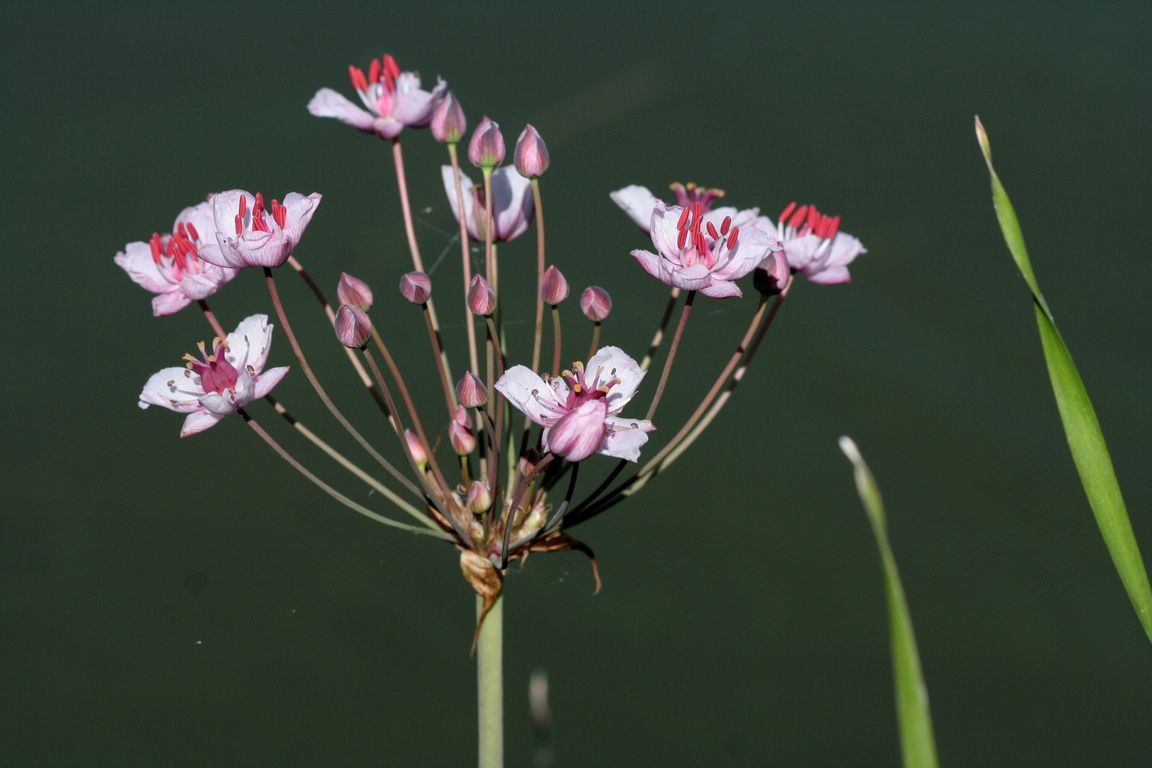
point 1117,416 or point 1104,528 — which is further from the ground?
point 1117,416

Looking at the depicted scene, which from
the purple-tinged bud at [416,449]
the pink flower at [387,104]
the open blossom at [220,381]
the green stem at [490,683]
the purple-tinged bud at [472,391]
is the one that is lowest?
the green stem at [490,683]

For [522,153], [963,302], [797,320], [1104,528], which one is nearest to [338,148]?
[797,320]

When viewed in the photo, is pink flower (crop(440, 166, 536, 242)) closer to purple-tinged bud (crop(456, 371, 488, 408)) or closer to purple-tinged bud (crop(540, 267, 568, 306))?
purple-tinged bud (crop(540, 267, 568, 306))

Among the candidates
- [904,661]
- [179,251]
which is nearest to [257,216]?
[179,251]

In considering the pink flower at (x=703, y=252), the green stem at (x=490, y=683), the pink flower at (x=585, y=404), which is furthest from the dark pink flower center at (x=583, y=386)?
the green stem at (x=490, y=683)

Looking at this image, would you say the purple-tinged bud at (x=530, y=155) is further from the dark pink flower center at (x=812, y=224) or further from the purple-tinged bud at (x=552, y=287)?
the dark pink flower center at (x=812, y=224)

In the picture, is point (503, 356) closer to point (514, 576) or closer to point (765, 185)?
point (514, 576)

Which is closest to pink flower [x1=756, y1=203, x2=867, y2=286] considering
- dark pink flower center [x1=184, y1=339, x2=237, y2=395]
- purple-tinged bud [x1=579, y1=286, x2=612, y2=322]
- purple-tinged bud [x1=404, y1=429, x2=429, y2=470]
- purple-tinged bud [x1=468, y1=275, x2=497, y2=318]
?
purple-tinged bud [x1=579, y1=286, x2=612, y2=322]
